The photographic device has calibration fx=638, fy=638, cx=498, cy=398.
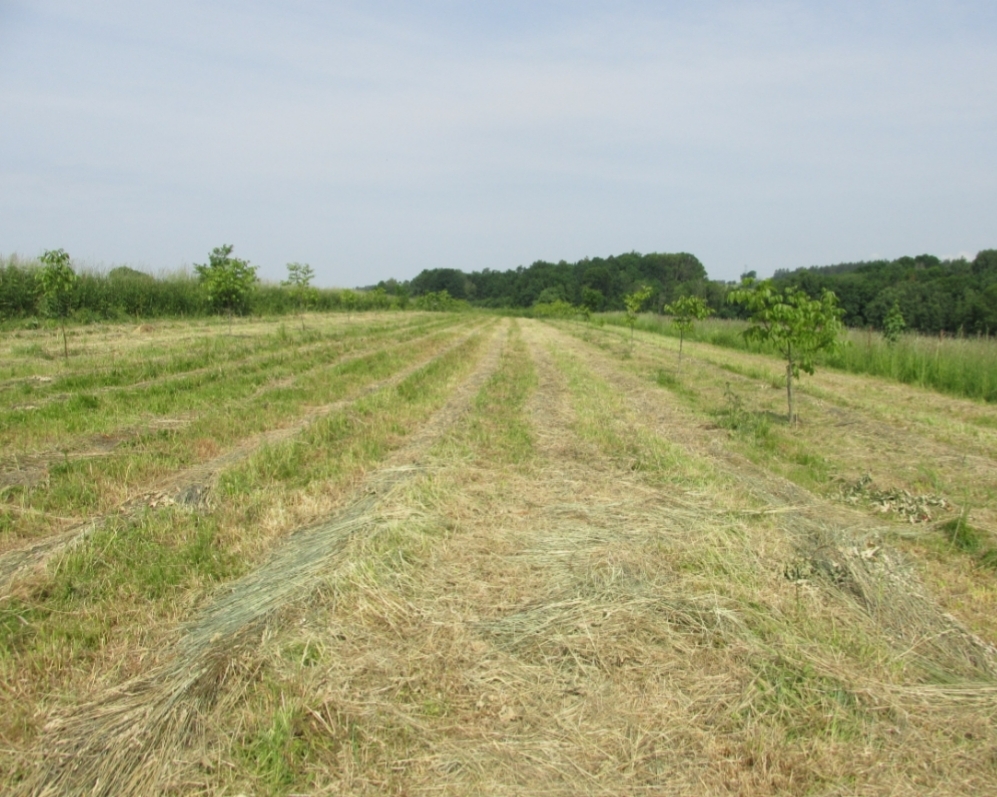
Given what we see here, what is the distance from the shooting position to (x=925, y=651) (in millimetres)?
3617

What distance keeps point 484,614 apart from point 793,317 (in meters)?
7.89

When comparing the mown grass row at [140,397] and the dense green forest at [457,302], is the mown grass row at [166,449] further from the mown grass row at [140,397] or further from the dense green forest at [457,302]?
the dense green forest at [457,302]

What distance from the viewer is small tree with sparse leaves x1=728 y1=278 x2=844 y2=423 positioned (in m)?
9.73

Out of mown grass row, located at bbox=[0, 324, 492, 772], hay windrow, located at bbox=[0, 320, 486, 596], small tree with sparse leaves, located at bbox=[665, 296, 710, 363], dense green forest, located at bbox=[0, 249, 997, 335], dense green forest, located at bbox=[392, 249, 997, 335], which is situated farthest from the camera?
dense green forest, located at bbox=[392, 249, 997, 335]

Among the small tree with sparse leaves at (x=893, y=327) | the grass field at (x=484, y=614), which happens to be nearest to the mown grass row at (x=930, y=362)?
the small tree with sparse leaves at (x=893, y=327)

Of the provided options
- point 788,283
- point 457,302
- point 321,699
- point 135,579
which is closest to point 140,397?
point 135,579

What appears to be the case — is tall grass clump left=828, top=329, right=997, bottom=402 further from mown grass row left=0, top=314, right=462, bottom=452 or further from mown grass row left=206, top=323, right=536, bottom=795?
mown grass row left=206, top=323, right=536, bottom=795

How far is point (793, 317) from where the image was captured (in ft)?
31.9

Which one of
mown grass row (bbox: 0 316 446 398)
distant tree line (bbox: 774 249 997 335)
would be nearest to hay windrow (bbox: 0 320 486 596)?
mown grass row (bbox: 0 316 446 398)

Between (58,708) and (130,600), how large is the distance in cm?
100

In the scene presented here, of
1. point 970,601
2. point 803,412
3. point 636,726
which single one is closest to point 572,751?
point 636,726

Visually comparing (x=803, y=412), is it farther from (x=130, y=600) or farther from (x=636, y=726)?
(x=130, y=600)

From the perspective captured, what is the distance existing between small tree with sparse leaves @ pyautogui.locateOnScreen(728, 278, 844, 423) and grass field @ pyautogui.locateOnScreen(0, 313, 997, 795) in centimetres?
208

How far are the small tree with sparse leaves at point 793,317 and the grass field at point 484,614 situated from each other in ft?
6.83
